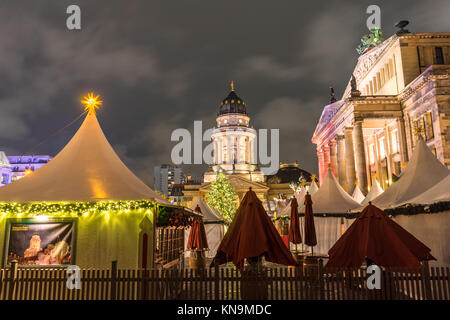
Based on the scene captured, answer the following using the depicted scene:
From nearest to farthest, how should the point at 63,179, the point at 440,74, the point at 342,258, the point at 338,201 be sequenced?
the point at 342,258 → the point at 63,179 → the point at 338,201 → the point at 440,74

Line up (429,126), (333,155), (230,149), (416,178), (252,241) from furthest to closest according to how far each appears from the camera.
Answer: (230,149), (333,155), (429,126), (416,178), (252,241)

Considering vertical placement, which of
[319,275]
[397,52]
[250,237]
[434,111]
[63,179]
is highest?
[397,52]

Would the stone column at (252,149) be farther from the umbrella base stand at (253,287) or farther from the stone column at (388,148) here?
the umbrella base stand at (253,287)

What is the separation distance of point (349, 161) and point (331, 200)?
1326cm

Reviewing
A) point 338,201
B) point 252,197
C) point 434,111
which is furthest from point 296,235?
point 434,111

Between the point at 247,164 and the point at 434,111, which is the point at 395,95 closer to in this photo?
the point at 434,111

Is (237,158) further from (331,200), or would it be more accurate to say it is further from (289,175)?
(331,200)

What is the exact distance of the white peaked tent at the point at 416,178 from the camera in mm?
12484

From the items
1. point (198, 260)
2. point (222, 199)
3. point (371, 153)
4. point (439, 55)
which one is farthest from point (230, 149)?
point (198, 260)

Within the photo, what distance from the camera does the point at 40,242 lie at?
973 cm

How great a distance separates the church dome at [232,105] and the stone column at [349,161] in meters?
66.8

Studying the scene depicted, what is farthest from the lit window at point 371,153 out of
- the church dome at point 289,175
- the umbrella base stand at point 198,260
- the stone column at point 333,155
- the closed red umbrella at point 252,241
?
the church dome at point 289,175

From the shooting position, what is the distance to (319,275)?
795cm
